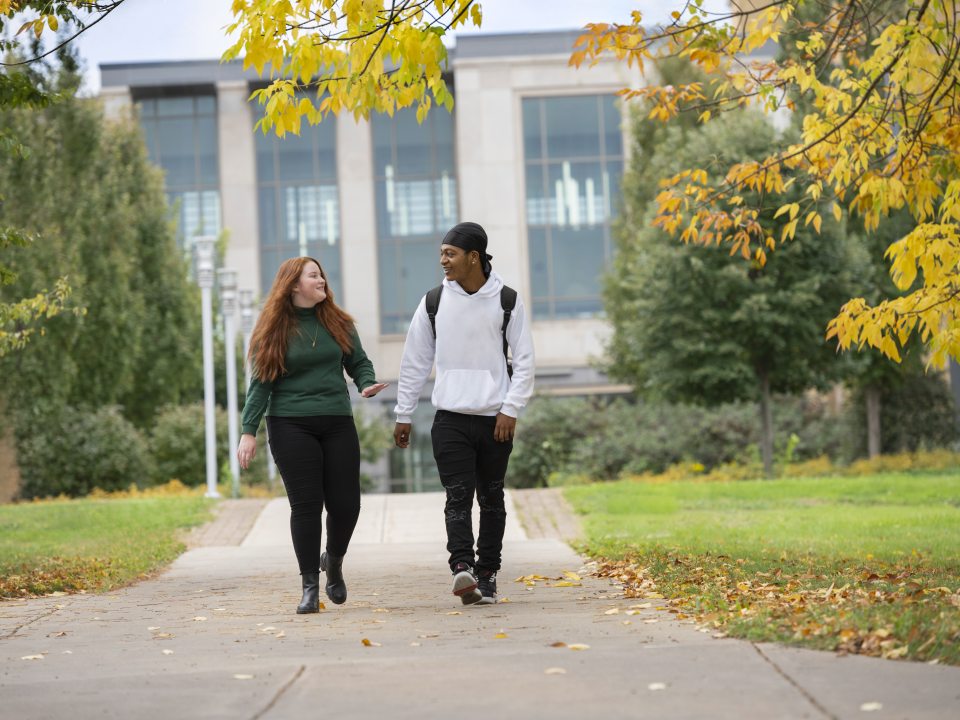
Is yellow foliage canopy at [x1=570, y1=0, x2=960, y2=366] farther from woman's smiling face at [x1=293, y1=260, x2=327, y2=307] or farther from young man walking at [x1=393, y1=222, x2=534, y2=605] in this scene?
woman's smiling face at [x1=293, y1=260, x2=327, y2=307]

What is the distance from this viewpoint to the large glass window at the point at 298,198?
1661 inches

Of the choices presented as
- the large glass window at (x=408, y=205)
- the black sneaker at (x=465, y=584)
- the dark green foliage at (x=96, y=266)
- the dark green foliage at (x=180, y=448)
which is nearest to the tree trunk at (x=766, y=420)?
the dark green foliage at (x=96, y=266)

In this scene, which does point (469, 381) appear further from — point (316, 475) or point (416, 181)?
point (416, 181)

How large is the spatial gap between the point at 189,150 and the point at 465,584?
37.0 m

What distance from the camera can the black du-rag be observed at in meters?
7.33

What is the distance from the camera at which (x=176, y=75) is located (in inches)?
1652

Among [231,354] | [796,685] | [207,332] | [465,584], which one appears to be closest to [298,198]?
[231,354]

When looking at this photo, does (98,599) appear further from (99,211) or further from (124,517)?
(99,211)

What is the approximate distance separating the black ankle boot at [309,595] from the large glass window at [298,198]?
3501 centimetres

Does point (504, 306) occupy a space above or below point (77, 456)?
above

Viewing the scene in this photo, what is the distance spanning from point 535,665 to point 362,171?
1486 inches

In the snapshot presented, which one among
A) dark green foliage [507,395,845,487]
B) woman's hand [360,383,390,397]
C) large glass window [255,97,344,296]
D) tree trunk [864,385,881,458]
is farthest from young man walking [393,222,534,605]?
large glass window [255,97,344,296]

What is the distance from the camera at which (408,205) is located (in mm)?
42250

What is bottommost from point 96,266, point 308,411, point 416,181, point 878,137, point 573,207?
point 308,411
